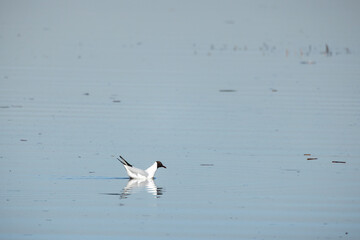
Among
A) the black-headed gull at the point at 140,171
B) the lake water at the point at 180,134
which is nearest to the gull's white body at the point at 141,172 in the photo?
the black-headed gull at the point at 140,171

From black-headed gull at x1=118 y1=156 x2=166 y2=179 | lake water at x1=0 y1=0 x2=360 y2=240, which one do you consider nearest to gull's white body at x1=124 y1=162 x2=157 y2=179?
black-headed gull at x1=118 y1=156 x2=166 y2=179

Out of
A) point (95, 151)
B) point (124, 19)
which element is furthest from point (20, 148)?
point (124, 19)

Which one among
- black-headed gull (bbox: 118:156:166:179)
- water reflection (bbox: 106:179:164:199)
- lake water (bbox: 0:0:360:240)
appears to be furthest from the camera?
black-headed gull (bbox: 118:156:166:179)

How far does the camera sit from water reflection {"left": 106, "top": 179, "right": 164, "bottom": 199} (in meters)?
11.8

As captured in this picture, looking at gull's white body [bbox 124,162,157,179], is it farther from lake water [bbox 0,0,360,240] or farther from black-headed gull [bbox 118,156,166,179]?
lake water [bbox 0,0,360,240]

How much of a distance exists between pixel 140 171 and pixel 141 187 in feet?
1.11

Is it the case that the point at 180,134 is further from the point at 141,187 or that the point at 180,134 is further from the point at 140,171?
the point at 141,187

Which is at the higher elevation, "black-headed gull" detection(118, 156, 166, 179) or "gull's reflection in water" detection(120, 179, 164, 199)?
"black-headed gull" detection(118, 156, 166, 179)

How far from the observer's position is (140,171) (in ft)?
41.5

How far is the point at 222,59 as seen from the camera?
2745 cm

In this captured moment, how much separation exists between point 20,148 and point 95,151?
1235mm

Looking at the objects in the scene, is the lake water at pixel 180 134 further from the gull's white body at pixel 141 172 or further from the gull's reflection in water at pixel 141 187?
the gull's white body at pixel 141 172

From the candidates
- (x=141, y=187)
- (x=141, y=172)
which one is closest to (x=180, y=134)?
(x=141, y=172)

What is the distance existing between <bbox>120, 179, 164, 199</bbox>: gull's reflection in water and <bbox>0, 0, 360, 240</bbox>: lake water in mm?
30
